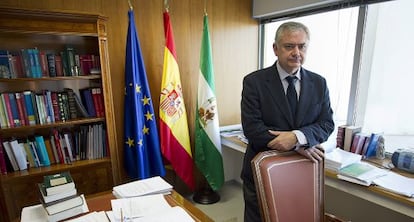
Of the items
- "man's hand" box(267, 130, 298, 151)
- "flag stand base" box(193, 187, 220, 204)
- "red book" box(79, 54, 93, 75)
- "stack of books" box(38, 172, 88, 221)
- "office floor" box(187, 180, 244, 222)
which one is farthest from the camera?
"flag stand base" box(193, 187, 220, 204)

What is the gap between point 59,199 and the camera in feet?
3.71

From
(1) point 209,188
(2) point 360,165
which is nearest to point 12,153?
(1) point 209,188

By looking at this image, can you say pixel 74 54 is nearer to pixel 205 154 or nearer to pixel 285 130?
pixel 205 154

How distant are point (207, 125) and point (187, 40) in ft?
2.96

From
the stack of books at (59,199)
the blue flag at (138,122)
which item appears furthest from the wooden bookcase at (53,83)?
the stack of books at (59,199)

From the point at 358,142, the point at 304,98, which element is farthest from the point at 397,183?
the point at 304,98

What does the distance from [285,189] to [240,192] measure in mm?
1843

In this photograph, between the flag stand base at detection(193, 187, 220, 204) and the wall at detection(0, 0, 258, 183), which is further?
the flag stand base at detection(193, 187, 220, 204)

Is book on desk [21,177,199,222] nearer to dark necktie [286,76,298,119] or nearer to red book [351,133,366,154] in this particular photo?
dark necktie [286,76,298,119]

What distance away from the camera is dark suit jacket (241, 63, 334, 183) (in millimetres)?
1356

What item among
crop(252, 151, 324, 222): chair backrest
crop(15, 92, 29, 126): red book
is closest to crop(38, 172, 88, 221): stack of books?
crop(252, 151, 324, 222): chair backrest

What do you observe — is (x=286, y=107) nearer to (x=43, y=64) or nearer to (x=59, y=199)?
(x=59, y=199)

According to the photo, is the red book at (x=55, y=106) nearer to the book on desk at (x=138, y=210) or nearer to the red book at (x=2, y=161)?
the red book at (x=2, y=161)

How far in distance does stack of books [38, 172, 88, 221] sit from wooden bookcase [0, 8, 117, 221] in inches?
34.7
